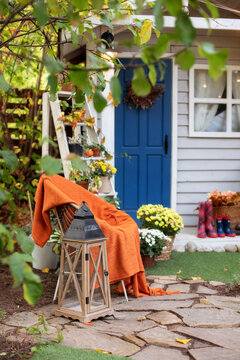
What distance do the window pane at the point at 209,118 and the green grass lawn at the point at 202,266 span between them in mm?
1760

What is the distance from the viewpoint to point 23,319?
2.93 meters

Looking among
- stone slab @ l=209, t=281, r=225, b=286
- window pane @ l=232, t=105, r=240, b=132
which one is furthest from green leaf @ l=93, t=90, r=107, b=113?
window pane @ l=232, t=105, r=240, b=132

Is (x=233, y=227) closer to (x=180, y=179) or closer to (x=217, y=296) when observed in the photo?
(x=180, y=179)

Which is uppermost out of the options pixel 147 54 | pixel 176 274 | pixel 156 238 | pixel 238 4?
pixel 238 4

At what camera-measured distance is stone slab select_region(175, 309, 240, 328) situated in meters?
2.81

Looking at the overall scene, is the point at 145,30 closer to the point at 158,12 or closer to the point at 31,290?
the point at 158,12

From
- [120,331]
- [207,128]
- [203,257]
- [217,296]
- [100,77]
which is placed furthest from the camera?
[207,128]

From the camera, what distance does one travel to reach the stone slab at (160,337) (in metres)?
2.50

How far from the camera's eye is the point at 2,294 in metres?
3.50

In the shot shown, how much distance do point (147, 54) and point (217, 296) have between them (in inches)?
112

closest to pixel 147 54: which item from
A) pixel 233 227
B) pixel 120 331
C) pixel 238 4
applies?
pixel 120 331

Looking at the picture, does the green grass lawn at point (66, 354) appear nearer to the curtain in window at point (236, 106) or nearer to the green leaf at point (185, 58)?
→ the green leaf at point (185, 58)

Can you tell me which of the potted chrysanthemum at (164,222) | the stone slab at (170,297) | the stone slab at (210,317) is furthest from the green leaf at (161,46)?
the potted chrysanthemum at (164,222)

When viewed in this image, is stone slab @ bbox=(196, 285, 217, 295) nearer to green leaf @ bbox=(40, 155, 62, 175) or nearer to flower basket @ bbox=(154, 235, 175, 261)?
flower basket @ bbox=(154, 235, 175, 261)
